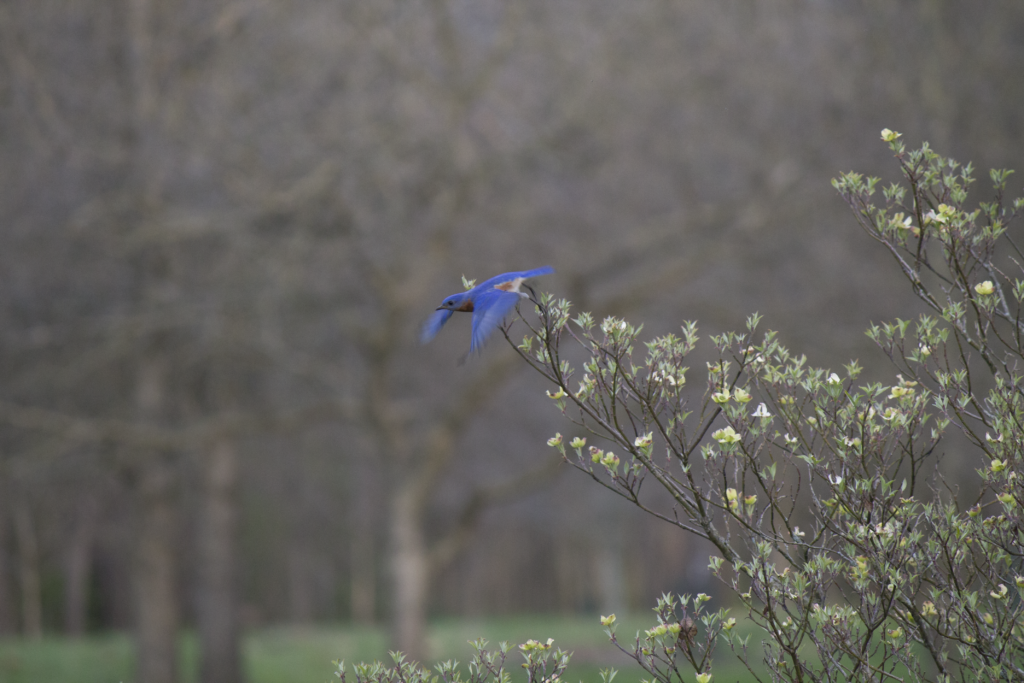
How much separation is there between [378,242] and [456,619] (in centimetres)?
1626

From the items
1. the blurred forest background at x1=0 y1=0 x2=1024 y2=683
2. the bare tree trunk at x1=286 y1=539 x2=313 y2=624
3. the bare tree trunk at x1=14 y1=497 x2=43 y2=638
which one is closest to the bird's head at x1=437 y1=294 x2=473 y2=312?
the blurred forest background at x1=0 y1=0 x2=1024 y2=683

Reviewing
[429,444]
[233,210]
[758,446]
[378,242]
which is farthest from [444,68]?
[758,446]

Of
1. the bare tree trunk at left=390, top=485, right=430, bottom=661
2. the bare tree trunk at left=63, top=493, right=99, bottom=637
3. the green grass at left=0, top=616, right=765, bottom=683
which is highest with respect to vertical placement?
the bare tree trunk at left=63, top=493, right=99, bottom=637

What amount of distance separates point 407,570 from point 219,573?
115 inches

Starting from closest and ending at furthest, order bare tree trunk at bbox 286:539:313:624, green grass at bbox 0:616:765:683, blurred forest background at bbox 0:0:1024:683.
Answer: blurred forest background at bbox 0:0:1024:683 < green grass at bbox 0:616:765:683 < bare tree trunk at bbox 286:539:313:624

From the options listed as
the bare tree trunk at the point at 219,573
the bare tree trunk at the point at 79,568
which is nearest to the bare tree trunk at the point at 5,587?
the bare tree trunk at the point at 79,568

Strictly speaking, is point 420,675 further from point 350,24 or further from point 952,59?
point 952,59

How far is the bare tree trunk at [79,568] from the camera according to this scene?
18797 mm

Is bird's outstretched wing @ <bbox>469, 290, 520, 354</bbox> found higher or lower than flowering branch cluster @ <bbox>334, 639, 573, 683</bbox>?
higher

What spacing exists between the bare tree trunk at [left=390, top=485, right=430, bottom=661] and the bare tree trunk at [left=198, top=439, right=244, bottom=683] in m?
2.50

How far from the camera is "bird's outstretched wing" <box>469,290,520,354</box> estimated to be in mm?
2545

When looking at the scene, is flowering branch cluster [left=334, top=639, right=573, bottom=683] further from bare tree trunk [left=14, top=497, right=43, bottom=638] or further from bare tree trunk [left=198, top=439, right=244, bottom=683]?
bare tree trunk [left=14, top=497, right=43, bottom=638]

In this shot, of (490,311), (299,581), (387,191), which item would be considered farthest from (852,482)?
(299,581)

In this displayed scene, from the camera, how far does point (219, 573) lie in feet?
42.2
